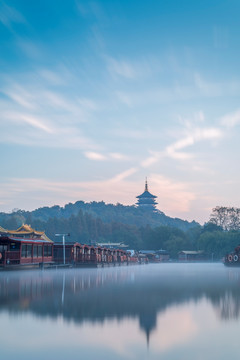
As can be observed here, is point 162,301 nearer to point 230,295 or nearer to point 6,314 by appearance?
point 230,295

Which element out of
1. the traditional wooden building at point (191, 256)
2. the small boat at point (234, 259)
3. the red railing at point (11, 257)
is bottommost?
the traditional wooden building at point (191, 256)

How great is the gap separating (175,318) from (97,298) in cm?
642

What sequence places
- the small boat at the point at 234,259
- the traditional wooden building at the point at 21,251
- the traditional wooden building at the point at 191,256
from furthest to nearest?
the traditional wooden building at the point at 191,256
the small boat at the point at 234,259
the traditional wooden building at the point at 21,251

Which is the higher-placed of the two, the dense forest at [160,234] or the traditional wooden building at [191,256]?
the dense forest at [160,234]

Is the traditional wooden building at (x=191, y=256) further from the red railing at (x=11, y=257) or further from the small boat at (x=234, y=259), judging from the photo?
the red railing at (x=11, y=257)

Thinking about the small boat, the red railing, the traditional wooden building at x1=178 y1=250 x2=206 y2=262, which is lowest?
the traditional wooden building at x1=178 y1=250 x2=206 y2=262

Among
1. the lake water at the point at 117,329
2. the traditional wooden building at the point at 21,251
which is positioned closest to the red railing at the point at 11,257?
the traditional wooden building at the point at 21,251

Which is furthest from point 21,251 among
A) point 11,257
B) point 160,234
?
point 160,234

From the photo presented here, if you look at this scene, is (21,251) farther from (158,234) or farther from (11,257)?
(158,234)

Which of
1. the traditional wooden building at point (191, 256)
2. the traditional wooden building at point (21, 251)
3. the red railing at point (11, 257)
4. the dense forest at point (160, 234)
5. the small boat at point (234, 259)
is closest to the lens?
the red railing at point (11, 257)

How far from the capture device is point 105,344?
11.9m

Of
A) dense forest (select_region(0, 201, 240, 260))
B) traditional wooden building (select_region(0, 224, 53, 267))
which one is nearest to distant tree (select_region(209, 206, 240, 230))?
dense forest (select_region(0, 201, 240, 260))

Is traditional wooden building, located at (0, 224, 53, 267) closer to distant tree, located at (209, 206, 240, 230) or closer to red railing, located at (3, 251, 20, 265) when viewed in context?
red railing, located at (3, 251, 20, 265)

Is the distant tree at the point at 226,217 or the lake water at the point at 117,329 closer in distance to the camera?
the lake water at the point at 117,329
